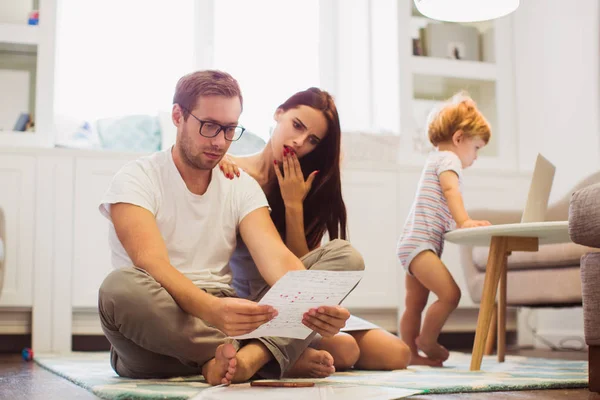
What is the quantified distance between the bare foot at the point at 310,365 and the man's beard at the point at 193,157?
1.47ft

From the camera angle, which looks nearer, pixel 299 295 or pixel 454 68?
pixel 299 295

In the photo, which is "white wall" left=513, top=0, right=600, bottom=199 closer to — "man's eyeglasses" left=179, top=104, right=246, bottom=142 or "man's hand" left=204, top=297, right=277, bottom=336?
"man's eyeglasses" left=179, top=104, right=246, bottom=142

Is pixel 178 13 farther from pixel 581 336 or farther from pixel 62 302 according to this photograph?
pixel 581 336

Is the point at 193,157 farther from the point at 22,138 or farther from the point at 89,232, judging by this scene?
the point at 22,138

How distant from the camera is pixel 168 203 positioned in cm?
160

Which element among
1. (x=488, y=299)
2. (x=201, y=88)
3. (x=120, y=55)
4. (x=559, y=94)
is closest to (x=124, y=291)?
(x=201, y=88)

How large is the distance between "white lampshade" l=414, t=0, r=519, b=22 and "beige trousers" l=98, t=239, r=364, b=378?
110 centimetres

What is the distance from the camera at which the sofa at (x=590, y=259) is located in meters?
1.39

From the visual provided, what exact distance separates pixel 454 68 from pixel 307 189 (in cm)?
214

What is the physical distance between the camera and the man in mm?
1384

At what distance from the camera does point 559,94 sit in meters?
3.54

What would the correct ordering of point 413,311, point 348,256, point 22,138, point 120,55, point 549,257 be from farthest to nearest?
point 120,55 → point 22,138 → point 549,257 → point 413,311 → point 348,256

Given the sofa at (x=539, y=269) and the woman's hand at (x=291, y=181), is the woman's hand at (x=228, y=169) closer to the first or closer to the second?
the woman's hand at (x=291, y=181)

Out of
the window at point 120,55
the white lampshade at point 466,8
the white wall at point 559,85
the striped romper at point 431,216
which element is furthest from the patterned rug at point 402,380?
the window at point 120,55
